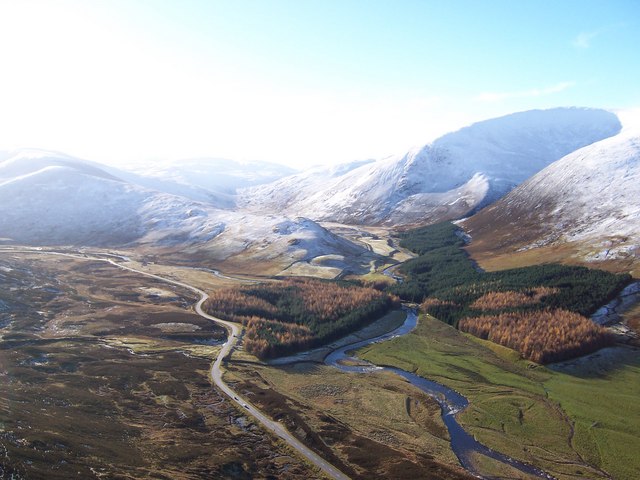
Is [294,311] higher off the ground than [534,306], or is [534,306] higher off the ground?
[534,306]

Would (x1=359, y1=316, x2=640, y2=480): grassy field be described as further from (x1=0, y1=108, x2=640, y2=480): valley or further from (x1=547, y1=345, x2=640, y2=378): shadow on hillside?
(x1=0, y1=108, x2=640, y2=480): valley

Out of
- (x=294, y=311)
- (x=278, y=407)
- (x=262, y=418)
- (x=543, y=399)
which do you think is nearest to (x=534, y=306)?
Result: (x=543, y=399)

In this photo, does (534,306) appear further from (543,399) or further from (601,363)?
(543,399)

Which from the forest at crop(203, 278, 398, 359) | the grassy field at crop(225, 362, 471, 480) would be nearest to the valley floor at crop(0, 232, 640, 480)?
the grassy field at crop(225, 362, 471, 480)

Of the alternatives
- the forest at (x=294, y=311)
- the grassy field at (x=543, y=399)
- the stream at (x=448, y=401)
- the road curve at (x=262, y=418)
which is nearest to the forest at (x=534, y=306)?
the grassy field at (x=543, y=399)

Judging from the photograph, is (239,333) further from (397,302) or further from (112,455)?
(112,455)

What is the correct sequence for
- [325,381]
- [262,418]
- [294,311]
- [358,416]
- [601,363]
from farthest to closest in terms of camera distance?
[294,311] < [601,363] < [325,381] < [358,416] < [262,418]

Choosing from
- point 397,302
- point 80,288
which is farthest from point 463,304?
point 80,288
